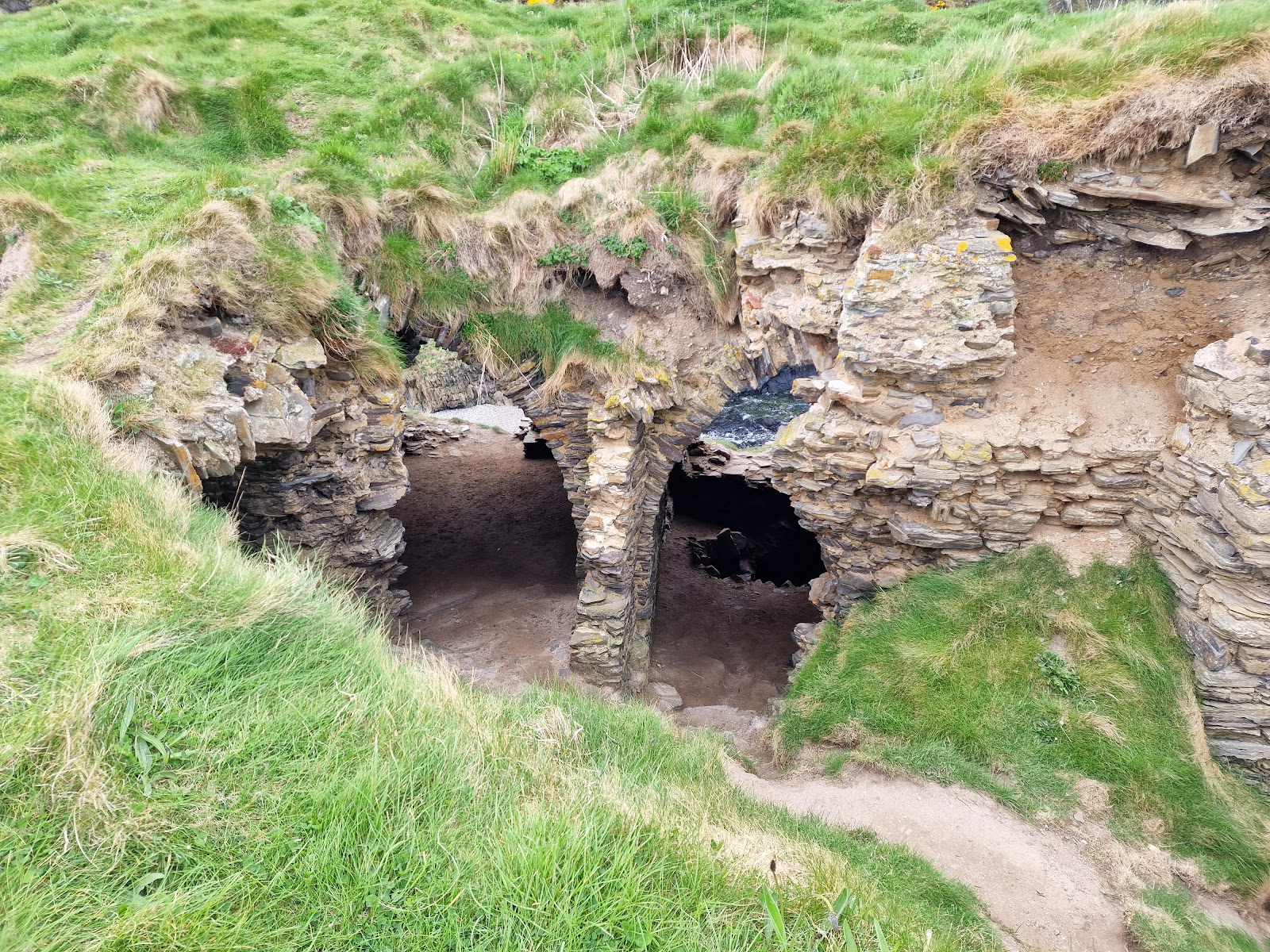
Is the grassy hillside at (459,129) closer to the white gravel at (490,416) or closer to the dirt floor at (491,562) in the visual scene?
the dirt floor at (491,562)

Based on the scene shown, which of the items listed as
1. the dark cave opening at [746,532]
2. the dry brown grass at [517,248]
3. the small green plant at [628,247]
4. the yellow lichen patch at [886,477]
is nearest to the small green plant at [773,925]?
the yellow lichen patch at [886,477]

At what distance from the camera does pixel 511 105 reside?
10195 millimetres

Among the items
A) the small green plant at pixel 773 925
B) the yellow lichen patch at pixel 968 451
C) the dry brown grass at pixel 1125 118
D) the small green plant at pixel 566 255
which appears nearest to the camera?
the small green plant at pixel 773 925

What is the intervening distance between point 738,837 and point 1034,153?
654cm

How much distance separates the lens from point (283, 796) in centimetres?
255

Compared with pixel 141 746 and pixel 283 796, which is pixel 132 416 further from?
pixel 283 796

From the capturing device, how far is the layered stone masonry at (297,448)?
556cm

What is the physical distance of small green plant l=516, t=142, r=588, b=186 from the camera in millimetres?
8875

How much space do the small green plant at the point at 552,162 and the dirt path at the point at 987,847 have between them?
8052 millimetres

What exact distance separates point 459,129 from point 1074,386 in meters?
9.35

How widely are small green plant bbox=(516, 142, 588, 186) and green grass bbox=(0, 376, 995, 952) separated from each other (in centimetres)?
695

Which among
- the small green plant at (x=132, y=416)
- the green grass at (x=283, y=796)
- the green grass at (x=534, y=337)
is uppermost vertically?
the green grass at (x=534, y=337)

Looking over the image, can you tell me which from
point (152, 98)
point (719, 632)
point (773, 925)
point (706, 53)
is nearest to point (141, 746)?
point (773, 925)

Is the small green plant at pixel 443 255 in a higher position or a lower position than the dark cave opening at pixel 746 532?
higher
